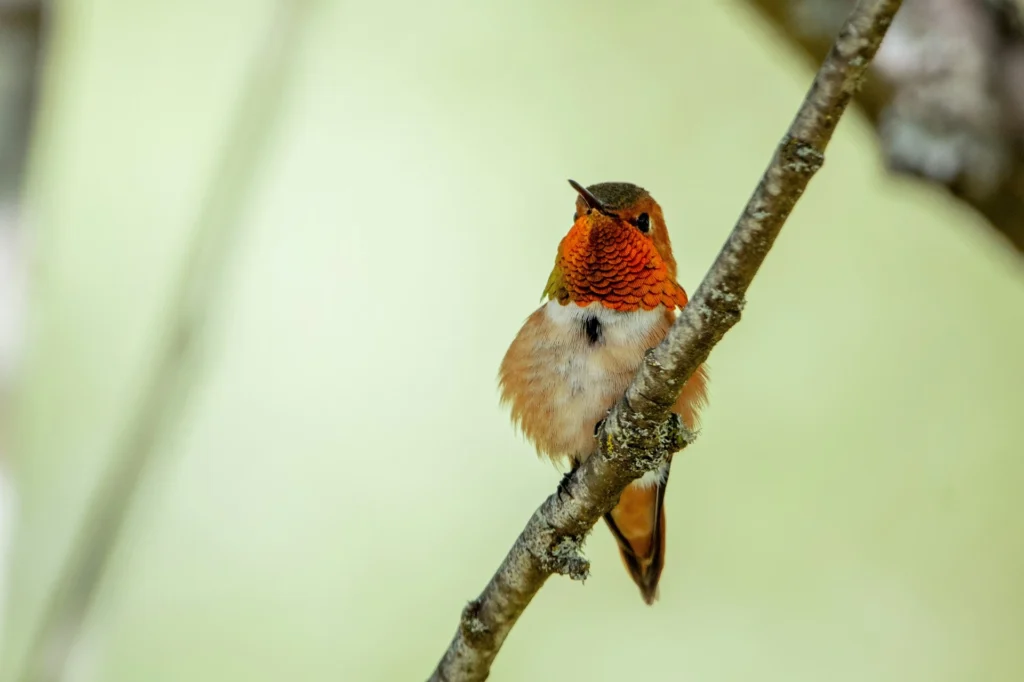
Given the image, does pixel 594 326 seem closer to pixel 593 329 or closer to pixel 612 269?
pixel 593 329

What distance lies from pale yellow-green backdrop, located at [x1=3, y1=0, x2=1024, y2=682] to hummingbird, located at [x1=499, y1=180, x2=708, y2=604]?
3.05m

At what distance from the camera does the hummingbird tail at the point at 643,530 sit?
3693 mm

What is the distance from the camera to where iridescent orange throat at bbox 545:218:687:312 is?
2.82 meters

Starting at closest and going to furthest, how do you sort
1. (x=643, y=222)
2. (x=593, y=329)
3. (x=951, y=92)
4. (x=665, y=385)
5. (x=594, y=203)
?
(x=665, y=385), (x=594, y=203), (x=643, y=222), (x=593, y=329), (x=951, y=92)

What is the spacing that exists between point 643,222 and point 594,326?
1.05ft

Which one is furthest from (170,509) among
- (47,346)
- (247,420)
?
(47,346)

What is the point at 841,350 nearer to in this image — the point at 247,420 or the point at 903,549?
the point at 903,549

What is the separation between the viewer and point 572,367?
3.07m

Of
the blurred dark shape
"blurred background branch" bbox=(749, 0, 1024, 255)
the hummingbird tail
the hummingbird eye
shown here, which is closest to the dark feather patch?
the hummingbird eye

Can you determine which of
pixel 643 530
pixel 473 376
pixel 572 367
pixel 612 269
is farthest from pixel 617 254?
pixel 473 376

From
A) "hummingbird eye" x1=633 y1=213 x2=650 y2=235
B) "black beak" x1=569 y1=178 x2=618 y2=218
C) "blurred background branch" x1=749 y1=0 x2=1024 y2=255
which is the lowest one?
"black beak" x1=569 y1=178 x2=618 y2=218

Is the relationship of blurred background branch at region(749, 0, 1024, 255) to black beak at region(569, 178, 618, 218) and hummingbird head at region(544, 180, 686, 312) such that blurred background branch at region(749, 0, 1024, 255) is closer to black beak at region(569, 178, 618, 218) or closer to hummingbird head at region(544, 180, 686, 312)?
hummingbird head at region(544, 180, 686, 312)

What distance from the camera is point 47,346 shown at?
7.27m

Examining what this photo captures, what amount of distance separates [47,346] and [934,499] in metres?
6.07
